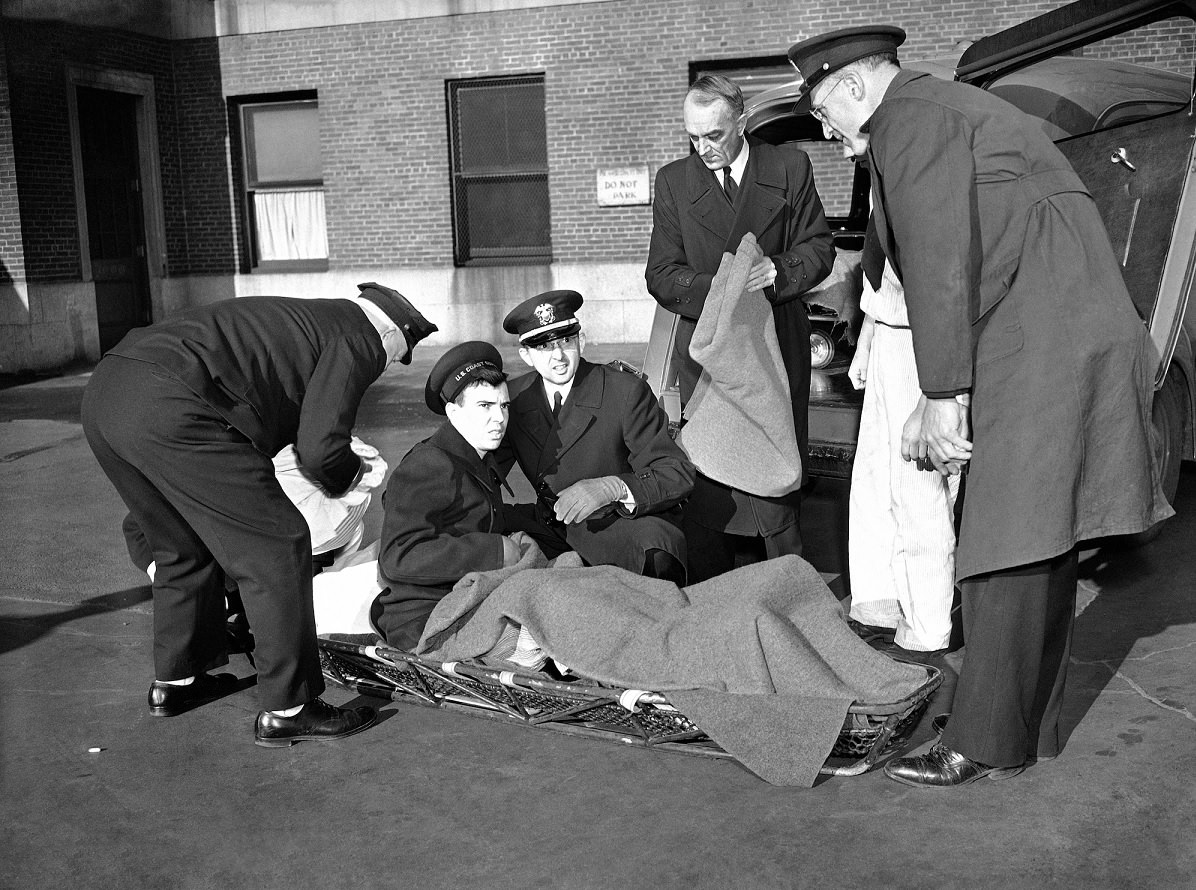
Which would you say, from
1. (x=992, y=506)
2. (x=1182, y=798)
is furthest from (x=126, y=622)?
(x=1182, y=798)

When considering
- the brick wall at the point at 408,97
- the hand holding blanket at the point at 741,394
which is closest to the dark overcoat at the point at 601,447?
the hand holding blanket at the point at 741,394

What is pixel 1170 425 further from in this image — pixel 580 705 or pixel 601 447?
pixel 580 705

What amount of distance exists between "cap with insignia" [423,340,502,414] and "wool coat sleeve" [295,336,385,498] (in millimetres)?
330

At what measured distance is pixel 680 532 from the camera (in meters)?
4.58

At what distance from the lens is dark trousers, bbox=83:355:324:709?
12.3 feet

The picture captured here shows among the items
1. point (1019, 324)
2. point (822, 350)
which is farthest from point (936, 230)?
point (822, 350)

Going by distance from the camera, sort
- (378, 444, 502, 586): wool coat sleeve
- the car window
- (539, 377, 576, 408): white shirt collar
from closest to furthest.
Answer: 1. (378, 444, 502, 586): wool coat sleeve
2. (539, 377, 576, 408): white shirt collar
3. the car window

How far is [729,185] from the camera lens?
16.6 ft

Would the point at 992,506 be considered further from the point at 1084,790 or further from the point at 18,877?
the point at 18,877

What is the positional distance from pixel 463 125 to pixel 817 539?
10466 millimetres

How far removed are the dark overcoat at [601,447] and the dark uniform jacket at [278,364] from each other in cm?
85

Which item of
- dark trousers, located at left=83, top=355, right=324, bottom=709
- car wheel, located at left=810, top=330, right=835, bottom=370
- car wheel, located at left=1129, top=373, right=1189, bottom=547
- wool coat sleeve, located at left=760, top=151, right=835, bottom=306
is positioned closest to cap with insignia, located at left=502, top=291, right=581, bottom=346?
wool coat sleeve, located at left=760, top=151, right=835, bottom=306

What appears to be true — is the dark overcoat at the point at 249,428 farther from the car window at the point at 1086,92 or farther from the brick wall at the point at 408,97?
the brick wall at the point at 408,97

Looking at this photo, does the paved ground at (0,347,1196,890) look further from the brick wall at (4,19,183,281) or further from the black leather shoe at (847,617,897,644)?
the brick wall at (4,19,183,281)
